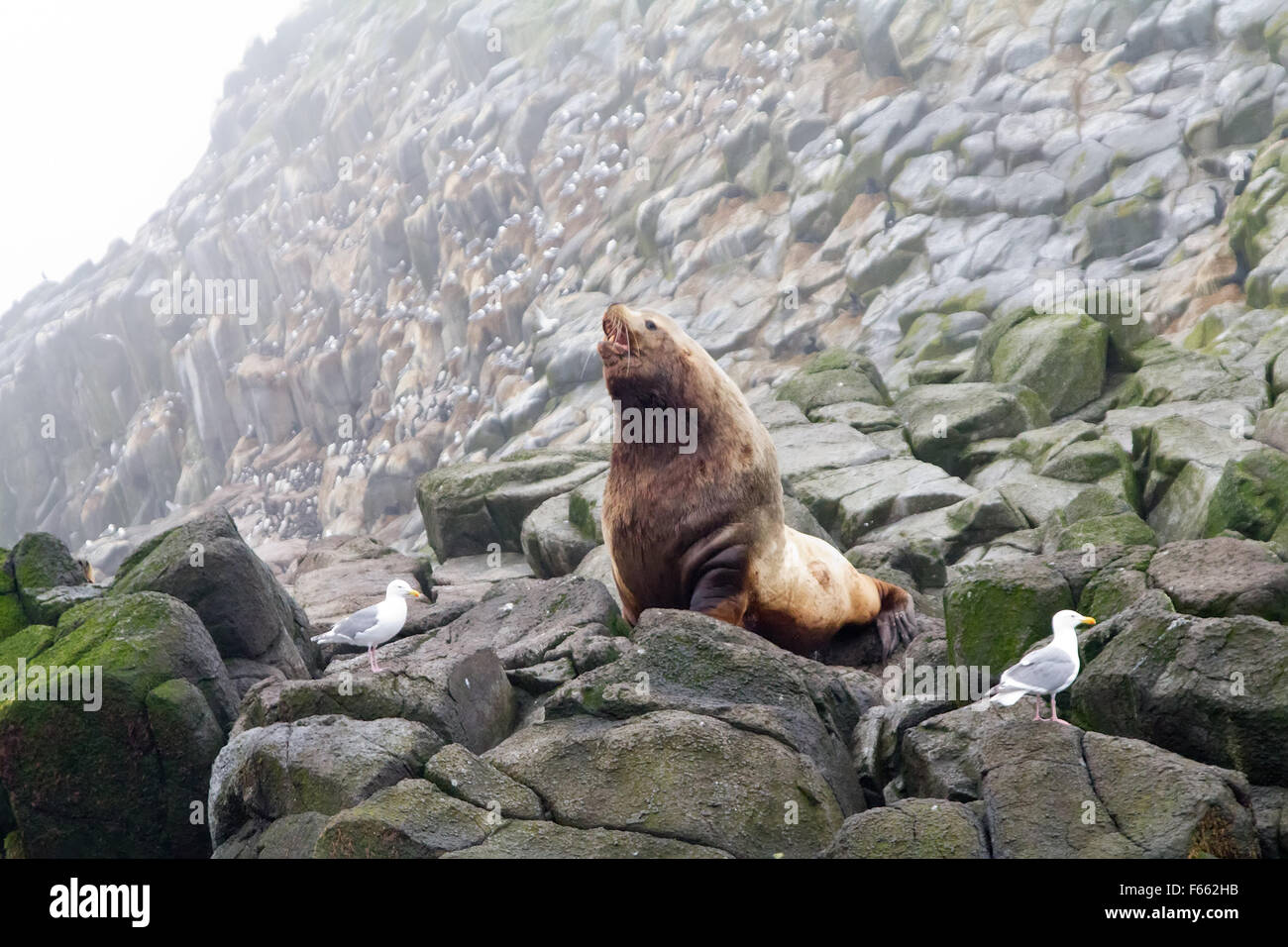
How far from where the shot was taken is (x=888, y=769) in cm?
470

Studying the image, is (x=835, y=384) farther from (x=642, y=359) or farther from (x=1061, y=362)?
(x=642, y=359)

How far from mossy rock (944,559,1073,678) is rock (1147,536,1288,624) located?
1.37ft

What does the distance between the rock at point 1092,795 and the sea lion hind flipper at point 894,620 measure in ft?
8.60

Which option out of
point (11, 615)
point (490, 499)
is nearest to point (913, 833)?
point (11, 615)

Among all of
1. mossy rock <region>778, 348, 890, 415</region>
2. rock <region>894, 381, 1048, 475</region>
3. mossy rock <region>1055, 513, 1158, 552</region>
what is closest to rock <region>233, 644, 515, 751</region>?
mossy rock <region>1055, 513, 1158, 552</region>

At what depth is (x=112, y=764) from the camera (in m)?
5.13

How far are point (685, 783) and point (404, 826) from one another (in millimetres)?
883

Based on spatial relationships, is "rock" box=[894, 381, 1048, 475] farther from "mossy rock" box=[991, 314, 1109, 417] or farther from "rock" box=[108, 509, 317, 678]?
"rock" box=[108, 509, 317, 678]

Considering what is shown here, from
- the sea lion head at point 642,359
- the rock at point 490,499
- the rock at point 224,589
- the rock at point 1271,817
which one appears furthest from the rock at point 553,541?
the rock at point 1271,817

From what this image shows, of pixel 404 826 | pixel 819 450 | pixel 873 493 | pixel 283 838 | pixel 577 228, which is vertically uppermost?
pixel 577 228

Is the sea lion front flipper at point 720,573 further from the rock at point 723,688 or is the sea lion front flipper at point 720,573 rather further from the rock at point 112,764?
the rock at point 112,764
